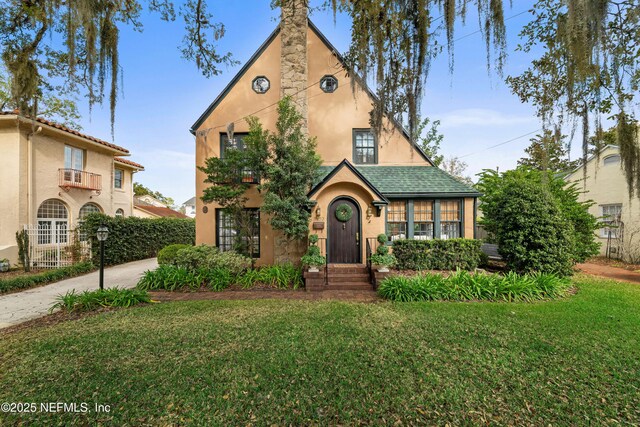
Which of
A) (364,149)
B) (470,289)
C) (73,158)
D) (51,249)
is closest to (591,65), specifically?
(470,289)

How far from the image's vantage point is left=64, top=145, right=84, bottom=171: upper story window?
41.2 ft

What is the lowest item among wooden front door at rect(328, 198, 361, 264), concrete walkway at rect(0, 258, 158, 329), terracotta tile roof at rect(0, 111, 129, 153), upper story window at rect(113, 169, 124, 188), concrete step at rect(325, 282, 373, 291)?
concrete walkway at rect(0, 258, 158, 329)

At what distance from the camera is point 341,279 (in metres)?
7.67

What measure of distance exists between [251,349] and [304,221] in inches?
183

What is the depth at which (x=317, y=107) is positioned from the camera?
10.3 meters

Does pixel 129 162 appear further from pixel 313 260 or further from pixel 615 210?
pixel 615 210

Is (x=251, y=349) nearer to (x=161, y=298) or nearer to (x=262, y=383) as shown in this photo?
(x=262, y=383)

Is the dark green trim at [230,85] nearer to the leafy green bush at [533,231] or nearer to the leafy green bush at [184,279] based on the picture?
the leafy green bush at [184,279]

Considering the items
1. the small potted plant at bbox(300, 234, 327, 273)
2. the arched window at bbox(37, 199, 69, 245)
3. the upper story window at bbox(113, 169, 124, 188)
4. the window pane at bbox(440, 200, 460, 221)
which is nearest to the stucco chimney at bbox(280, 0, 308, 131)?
the small potted plant at bbox(300, 234, 327, 273)

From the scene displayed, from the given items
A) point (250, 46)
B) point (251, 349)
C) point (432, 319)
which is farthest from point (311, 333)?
point (250, 46)

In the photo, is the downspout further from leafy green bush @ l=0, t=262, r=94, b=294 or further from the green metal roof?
the green metal roof

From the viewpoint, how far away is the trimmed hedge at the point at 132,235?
11055 mm

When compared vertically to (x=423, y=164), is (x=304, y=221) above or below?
below

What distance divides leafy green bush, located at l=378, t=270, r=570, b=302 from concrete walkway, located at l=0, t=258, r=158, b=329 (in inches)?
335
